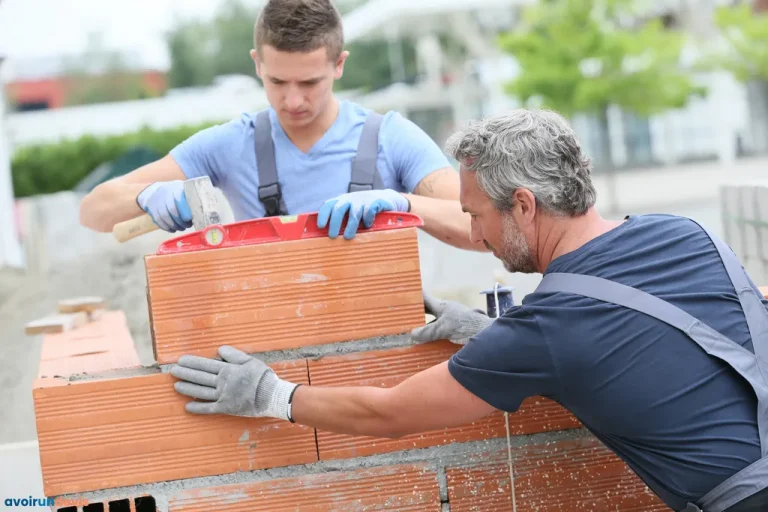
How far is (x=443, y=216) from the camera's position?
312 cm

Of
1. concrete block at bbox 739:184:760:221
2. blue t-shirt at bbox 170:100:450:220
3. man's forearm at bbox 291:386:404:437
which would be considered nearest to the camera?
man's forearm at bbox 291:386:404:437

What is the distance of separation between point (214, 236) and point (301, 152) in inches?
33.0

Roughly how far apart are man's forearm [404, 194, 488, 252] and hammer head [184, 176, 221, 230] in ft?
2.25

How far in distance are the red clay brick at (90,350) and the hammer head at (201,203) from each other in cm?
58

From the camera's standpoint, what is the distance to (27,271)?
14.6 meters

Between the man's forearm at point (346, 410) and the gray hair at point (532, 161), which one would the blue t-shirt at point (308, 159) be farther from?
the man's forearm at point (346, 410)

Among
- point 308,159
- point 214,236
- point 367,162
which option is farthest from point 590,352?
point 308,159

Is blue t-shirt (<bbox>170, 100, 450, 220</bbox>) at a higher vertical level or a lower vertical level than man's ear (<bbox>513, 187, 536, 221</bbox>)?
higher

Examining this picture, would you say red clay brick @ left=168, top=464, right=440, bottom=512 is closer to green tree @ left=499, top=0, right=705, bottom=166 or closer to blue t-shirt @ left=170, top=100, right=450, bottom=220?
blue t-shirt @ left=170, top=100, right=450, bottom=220

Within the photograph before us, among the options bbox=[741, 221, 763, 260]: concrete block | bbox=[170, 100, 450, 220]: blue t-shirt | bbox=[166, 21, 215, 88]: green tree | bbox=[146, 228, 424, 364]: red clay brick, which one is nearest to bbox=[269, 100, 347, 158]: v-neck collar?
bbox=[170, 100, 450, 220]: blue t-shirt

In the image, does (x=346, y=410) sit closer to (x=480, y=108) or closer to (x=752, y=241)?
(x=752, y=241)

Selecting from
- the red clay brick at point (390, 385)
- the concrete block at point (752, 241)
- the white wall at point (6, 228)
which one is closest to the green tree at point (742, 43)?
the white wall at point (6, 228)

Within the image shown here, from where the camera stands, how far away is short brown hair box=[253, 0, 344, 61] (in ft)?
10.6

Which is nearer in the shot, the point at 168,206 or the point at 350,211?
the point at 350,211
